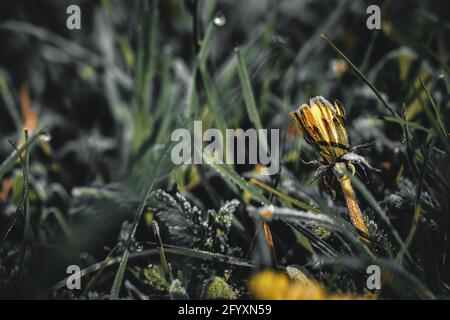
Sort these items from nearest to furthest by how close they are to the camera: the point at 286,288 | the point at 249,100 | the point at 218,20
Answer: the point at 286,288
the point at 249,100
the point at 218,20

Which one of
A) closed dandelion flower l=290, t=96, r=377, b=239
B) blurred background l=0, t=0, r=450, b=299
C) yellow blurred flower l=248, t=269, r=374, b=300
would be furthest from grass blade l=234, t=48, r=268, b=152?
yellow blurred flower l=248, t=269, r=374, b=300

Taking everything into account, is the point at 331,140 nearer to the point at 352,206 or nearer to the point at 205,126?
the point at 352,206

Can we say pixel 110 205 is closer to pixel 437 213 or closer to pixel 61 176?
pixel 61 176

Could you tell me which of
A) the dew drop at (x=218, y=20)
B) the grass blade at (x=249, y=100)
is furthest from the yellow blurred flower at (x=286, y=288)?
the dew drop at (x=218, y=20)

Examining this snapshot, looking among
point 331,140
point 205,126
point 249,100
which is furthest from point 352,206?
point 205,126

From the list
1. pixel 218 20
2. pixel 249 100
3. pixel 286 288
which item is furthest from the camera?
pixel 218 20

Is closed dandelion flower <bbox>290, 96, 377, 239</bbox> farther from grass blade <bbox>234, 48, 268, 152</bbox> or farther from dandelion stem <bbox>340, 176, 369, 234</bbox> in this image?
grass blade <bbox>234, 48, 268, 152</bbox>

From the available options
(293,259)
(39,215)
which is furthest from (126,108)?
(293,259)

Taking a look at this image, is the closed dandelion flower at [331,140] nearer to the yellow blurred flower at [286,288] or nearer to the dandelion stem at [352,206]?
the dandelion stem at [352,206]
